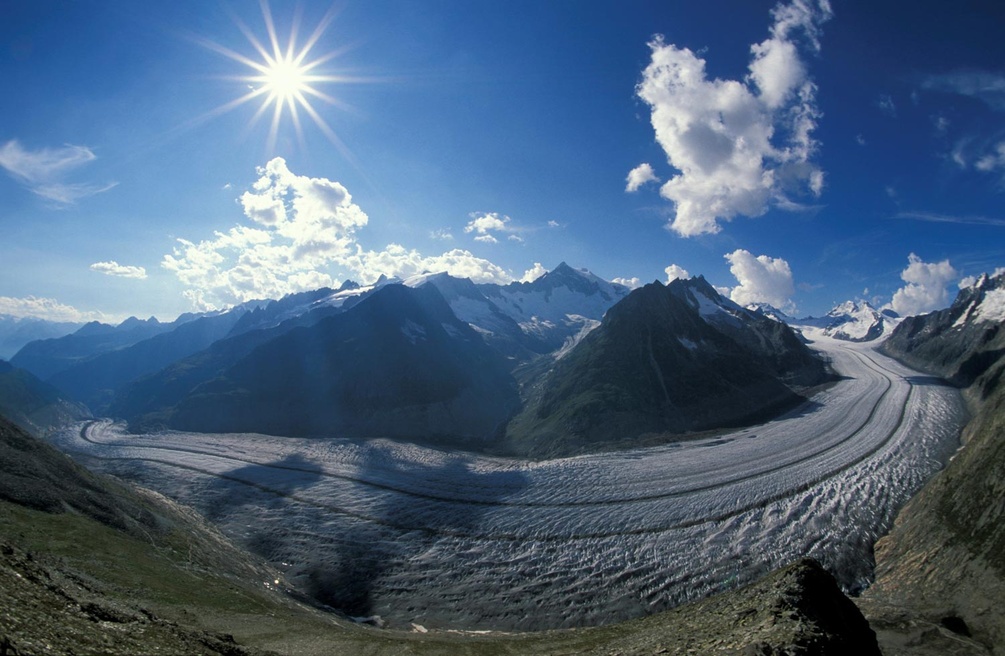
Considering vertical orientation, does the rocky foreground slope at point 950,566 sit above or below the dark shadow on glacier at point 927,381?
below

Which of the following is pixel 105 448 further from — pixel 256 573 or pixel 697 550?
pixel 697 550

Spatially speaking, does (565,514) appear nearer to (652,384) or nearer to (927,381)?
(652,384)

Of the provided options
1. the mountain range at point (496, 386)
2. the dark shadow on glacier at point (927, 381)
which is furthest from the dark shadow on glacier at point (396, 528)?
the dark shadow on glacier at point (927, 381)

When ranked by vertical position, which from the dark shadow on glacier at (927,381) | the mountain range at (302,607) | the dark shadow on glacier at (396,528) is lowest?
the dark shadow on glacier at (396,528)

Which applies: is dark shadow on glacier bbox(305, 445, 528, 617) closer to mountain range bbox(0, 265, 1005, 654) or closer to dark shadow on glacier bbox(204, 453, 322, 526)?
mountain range bbox(0, 265, 1005, 654)

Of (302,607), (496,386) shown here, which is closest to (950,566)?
(302,607)

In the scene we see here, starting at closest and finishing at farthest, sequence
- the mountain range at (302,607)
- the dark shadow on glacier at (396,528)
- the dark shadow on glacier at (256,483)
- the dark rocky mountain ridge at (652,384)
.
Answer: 1. the mountain range at (302,607)
2. the dark shadow on glacier at (396,528)
3. the dark shadow on glacier at (256,483)
4. the dark rocky mountain ridge at (652,384)

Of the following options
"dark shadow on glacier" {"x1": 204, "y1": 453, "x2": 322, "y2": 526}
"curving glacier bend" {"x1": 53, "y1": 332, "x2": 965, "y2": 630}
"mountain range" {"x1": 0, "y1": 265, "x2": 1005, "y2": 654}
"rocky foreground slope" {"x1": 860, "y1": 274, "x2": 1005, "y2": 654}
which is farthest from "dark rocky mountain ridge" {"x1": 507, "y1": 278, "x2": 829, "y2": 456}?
"mountain range" {"x1": 0, "y1": 265, "x2": 1005, "y2": 654}

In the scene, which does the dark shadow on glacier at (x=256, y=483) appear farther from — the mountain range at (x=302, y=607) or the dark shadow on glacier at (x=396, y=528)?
the dark shadow on glacier at (x=396, y=528)

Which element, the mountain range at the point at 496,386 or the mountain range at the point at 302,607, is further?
the mountain range at the point at 496,386
